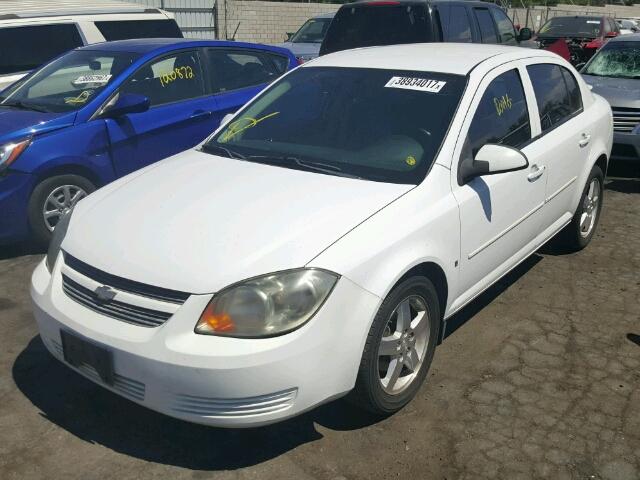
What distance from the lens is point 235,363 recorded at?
273 cm

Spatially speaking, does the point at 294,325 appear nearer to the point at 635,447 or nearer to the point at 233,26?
the point at 635,447

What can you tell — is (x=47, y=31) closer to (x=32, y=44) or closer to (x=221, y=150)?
(x=32, y=44)

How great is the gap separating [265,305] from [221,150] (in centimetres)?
161

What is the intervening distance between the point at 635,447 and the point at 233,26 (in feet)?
57.6

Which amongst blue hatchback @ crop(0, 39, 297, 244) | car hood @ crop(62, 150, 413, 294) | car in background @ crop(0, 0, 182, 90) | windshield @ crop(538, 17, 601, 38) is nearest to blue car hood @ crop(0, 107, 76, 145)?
blue hatchback @ crop(0, 39, 297, 244)

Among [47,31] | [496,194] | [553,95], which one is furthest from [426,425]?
[47,31]

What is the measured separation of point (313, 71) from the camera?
4.52m

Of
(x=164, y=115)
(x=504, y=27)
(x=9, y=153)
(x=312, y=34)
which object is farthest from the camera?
(x=312, y=34)

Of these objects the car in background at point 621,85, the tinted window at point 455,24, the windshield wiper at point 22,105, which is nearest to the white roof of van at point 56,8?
the windshield wiper at point 22,105

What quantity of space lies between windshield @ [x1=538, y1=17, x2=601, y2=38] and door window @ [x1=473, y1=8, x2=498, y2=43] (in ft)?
29.6

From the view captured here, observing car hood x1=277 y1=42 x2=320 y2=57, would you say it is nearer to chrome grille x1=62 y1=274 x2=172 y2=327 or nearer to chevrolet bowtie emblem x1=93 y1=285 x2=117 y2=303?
chrome grille x1=62 y1=274 x2=172 y2=327

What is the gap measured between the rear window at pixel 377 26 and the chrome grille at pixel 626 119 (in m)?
2.65

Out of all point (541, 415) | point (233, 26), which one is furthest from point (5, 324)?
point (233, 26)

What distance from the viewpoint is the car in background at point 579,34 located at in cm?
1802
